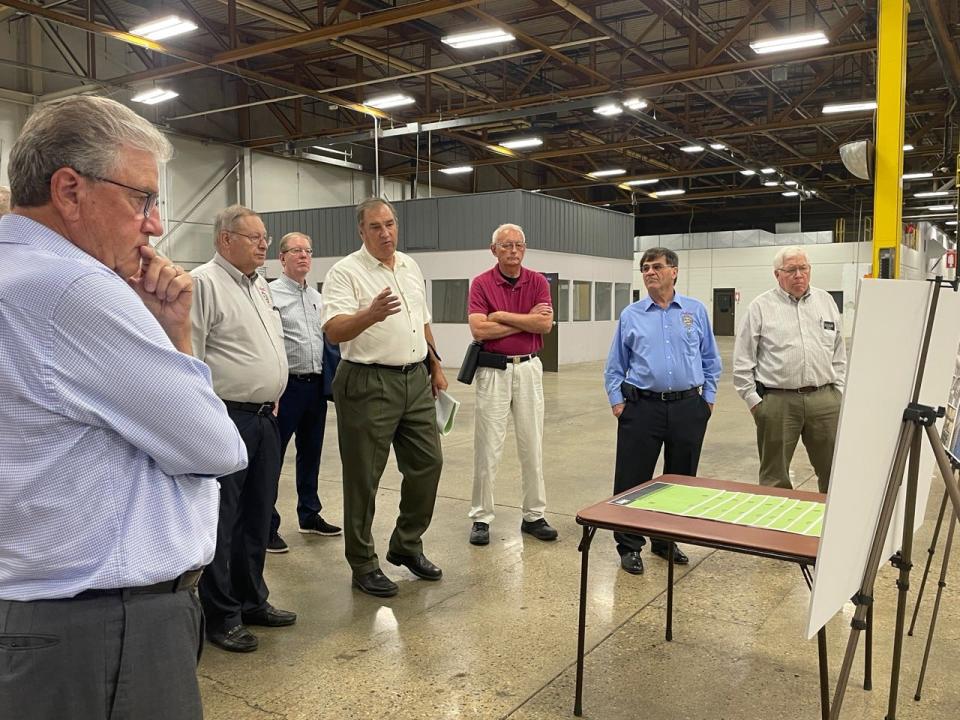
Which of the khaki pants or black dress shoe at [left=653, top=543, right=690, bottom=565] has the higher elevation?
the khaki pants

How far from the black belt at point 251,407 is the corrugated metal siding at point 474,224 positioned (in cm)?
1240

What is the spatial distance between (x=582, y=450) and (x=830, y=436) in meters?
3.23

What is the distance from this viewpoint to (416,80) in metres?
15.2

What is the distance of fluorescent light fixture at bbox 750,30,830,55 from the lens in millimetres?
9664

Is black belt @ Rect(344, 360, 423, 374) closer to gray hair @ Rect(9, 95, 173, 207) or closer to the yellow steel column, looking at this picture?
gray hair @ Rect(9, 95, 173, 207)

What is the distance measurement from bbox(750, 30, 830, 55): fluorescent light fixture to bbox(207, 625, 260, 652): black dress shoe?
9.69 metres

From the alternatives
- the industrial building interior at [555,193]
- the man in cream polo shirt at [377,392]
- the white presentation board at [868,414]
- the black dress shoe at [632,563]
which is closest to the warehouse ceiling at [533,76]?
the industrial building interior at [555,193]

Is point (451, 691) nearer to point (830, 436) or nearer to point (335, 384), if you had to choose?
point (335, 384)

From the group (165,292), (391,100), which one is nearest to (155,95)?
(391,100)

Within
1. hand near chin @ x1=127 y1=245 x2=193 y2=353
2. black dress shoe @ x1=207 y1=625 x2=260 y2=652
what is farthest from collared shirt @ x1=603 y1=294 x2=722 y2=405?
hand near chin @ x1=127 y1=245 x2=193 y2=353

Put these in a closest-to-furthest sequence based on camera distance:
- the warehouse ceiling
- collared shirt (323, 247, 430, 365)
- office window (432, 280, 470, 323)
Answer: collared shirt (323, 247, 430, 365)
the warehouse ceiling
office window (432, 280, 470, 323)

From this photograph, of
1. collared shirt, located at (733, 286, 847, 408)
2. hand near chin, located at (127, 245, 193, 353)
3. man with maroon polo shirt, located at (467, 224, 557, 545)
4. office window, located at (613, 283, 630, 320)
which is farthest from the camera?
office window, located at (613, 283, 630, 320)

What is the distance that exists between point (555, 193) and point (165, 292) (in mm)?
27730

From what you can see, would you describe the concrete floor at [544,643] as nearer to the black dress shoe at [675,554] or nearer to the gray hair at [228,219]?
the black dress shoe at [675,554]
